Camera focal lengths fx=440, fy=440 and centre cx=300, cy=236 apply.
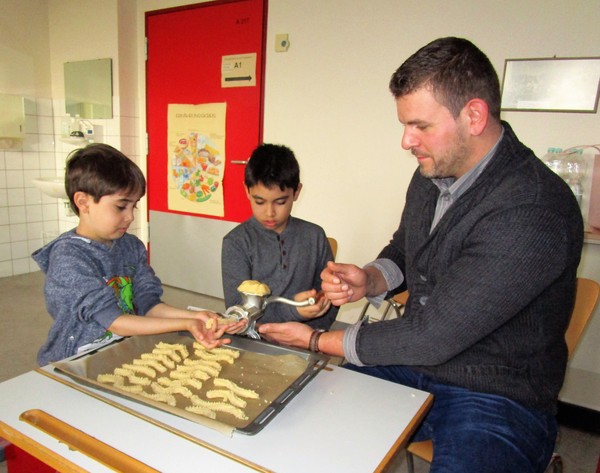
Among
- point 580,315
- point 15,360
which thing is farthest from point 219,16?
point 580,315

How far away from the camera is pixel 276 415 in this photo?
2.77 ft

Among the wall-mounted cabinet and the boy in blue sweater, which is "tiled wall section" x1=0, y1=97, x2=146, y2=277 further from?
the boy in blue sweater

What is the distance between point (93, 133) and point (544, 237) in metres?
3.90

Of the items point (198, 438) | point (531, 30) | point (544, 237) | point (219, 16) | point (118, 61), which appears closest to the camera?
point (198, 438)

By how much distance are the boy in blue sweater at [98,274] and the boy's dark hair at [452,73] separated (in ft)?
2.59

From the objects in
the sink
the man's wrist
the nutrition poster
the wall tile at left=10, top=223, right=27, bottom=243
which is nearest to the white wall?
the nutrition poster

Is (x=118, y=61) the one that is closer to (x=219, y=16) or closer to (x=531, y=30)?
(x=219, y=16)

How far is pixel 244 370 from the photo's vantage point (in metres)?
1.06

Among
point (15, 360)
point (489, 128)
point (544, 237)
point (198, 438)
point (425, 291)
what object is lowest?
point (15, 360)

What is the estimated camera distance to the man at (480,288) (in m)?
0.98

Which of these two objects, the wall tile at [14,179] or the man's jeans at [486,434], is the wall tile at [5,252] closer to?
the wall tile at [14,179]

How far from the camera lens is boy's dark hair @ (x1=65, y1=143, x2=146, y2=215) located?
4.34 feet

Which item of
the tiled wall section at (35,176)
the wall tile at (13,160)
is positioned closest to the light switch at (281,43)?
the tiled wall section at (35,176)

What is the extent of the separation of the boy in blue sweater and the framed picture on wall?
1972 millimetres
